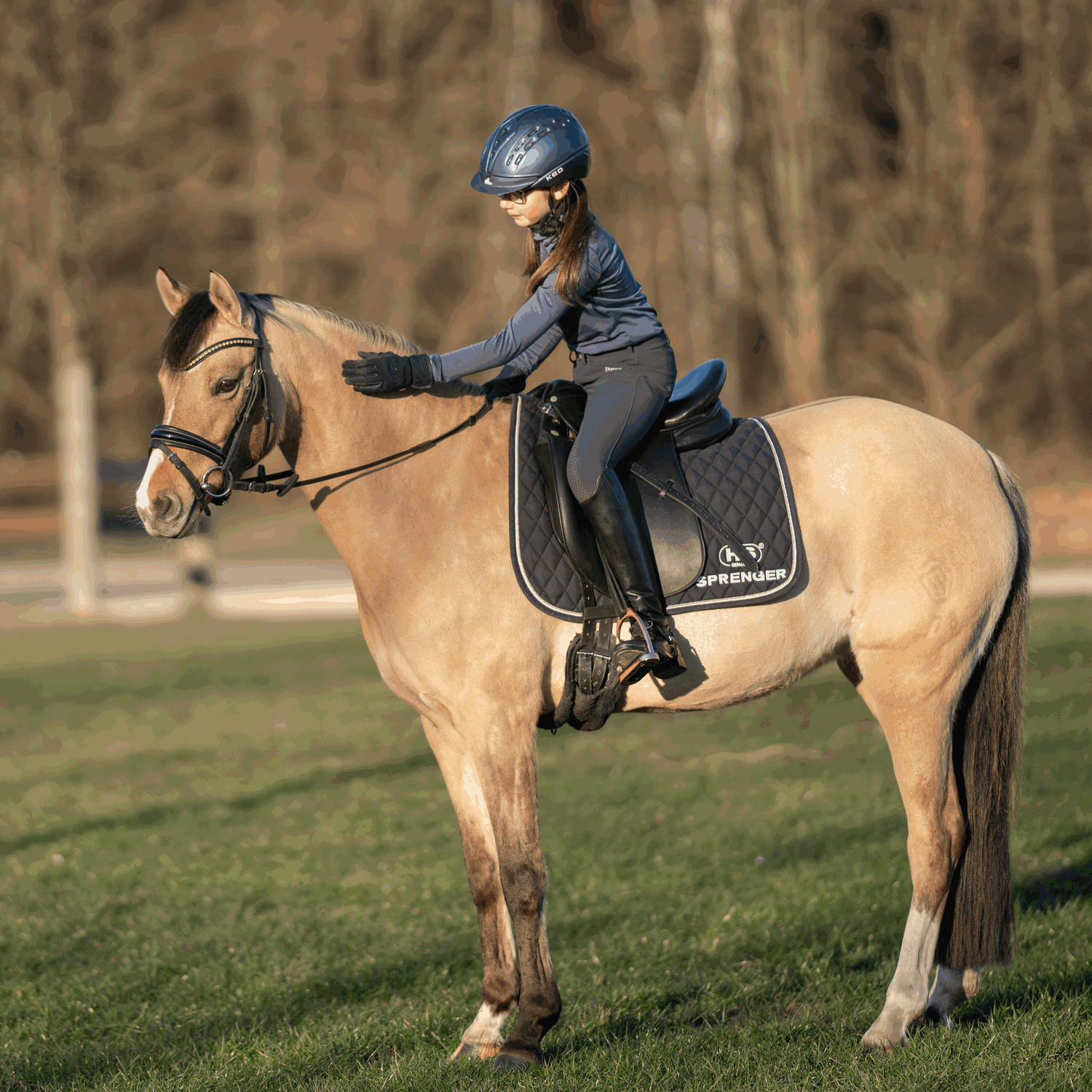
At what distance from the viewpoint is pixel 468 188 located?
25.5 meters

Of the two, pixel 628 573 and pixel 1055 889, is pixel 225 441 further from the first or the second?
pixel 1055 889

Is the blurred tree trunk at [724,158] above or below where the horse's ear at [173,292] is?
above

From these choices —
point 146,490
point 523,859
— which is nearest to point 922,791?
point 523,859

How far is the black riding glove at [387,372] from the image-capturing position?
3.88 metres

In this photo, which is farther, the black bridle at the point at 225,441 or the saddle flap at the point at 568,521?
the saddle flap at the point at 568,521

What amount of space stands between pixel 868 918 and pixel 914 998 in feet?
4.33

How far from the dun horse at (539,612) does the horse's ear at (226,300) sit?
0.07 ft

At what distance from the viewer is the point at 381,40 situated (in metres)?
26.4

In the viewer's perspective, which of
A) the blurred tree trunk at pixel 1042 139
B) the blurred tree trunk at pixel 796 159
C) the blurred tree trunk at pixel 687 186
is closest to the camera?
the blurred tree trunk at pixel 687 186

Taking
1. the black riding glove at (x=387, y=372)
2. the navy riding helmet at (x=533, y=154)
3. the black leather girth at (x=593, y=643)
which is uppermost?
the navy riding helmet at (x=533, y=154)

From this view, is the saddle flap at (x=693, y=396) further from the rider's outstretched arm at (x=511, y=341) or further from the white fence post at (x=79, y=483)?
the white fence post at (x=79, y=483)

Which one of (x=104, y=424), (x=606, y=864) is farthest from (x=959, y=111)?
(x=606, y=864)

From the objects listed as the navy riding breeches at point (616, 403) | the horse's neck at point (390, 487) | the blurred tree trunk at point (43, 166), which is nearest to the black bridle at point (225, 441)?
the horse's neck at point (390, 487)

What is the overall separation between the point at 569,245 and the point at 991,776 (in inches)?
101
